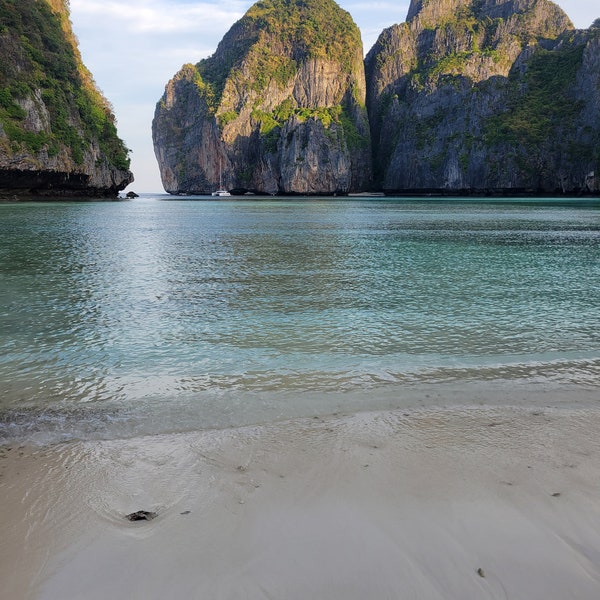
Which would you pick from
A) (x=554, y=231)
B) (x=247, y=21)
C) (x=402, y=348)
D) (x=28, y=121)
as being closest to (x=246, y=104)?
(x=247, y=21)

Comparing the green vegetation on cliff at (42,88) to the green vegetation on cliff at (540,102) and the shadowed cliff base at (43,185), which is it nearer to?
the shadowed cliff base at (43,185)

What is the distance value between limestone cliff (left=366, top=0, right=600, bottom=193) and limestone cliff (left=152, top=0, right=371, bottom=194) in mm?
10148

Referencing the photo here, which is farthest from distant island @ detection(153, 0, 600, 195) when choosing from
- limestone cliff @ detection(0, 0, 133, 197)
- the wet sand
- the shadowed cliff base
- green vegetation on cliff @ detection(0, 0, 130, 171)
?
the wet sand

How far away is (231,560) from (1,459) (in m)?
2.17

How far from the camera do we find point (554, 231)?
27.3 m

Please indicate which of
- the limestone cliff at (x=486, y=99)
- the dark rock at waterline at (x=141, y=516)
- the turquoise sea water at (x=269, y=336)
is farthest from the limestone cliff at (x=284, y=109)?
the dark rock at waterline at (x=141, y=516)

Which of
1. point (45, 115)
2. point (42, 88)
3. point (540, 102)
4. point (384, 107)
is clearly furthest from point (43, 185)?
point (384, 107)

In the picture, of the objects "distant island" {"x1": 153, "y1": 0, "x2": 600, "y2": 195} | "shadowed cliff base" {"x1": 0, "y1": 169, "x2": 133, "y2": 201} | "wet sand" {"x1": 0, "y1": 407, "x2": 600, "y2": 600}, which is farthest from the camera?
"distant island" {"x1": 153, "y1": 0, "x2": 600, "y2": 195}

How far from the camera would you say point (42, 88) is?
180 ft

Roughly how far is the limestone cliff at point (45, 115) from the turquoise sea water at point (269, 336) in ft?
131

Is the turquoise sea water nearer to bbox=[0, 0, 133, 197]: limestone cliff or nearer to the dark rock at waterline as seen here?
the dark rock at waterline

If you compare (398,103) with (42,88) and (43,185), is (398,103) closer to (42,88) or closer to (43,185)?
(42,88)

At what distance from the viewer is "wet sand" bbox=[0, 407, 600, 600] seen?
2518mm

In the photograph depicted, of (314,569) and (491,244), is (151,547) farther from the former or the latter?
(491,244)
